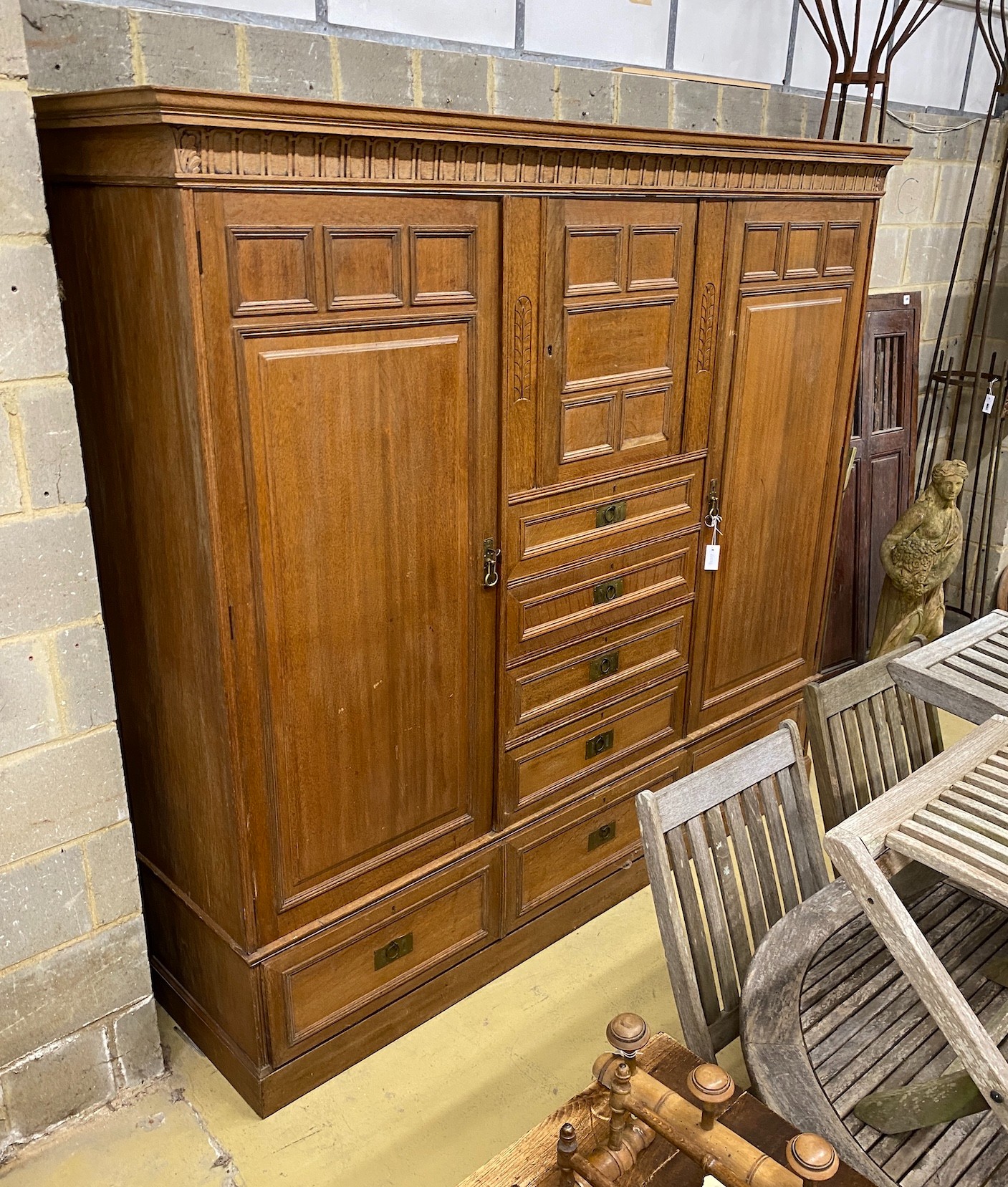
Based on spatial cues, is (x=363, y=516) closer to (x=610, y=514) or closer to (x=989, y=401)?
(x=610, y=514)

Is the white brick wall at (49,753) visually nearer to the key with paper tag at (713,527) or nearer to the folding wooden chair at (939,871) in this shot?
the folding wooden chair at (939,871)

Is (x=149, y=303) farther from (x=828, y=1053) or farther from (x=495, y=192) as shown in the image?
(x=828, y=1053)

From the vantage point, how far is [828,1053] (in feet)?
5.26

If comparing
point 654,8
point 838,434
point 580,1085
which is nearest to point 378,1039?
point 580,1085

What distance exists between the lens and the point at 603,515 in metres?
2.31

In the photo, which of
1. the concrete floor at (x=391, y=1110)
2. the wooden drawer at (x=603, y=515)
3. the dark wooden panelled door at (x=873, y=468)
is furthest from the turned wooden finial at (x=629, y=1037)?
the dark wooden panelled door at (x=873, y=468)

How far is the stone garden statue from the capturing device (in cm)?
334

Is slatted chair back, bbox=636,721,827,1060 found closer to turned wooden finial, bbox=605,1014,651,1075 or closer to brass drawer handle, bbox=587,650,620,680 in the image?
turned wooden finial, bbox=605,1014,651,1075

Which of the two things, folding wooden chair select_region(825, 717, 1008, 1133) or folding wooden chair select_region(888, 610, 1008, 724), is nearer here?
folding wooden chair select_region(825, 717, 1008, 1133)

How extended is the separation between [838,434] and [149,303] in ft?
6.38

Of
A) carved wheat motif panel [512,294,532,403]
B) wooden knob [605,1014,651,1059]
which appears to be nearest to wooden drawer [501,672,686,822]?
carved wheat motif panel [512,294,532,403]

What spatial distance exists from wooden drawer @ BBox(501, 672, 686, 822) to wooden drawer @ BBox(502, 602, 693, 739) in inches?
1.7

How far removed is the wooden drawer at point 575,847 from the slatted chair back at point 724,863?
2.39 feet

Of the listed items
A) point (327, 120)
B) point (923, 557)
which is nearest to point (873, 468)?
point (923, 557)
